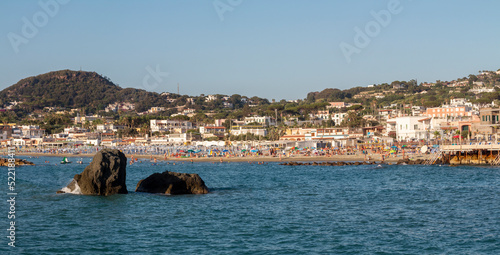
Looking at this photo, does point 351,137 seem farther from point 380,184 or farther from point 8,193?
point 8,193

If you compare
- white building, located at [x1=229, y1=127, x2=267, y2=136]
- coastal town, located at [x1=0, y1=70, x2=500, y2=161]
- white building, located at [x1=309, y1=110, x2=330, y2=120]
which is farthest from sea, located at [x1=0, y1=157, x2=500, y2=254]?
white building, located at [x1=309, y1=110, x2=330, y2=120]

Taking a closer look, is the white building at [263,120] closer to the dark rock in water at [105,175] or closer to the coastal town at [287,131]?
the coastal town at [287,131]

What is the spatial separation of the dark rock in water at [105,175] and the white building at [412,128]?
7051cm

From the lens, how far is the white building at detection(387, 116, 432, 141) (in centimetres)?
9262

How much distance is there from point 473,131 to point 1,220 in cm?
7718

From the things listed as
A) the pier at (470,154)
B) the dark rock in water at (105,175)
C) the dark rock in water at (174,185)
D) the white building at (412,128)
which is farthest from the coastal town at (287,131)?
the dark rock in water at (105,175)

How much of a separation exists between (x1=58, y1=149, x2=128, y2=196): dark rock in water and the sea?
87 cm

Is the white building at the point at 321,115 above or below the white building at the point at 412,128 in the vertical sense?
above

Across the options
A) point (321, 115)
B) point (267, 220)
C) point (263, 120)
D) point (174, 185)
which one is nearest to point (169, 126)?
point (263, 120)

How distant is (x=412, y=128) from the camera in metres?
94.6

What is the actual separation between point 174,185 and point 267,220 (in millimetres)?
9554

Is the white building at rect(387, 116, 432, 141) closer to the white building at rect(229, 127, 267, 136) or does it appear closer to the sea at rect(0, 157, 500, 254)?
the white building at rect(229, 127, 267, 136)

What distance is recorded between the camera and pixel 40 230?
22.1m

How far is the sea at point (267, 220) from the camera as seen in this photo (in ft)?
62.8
